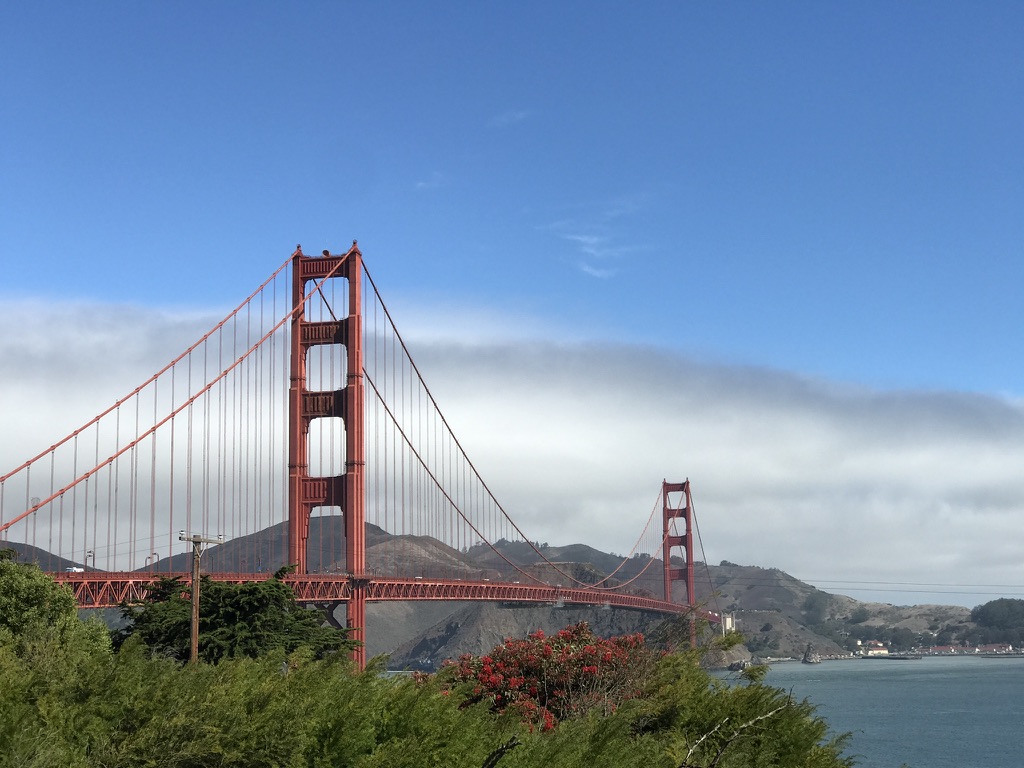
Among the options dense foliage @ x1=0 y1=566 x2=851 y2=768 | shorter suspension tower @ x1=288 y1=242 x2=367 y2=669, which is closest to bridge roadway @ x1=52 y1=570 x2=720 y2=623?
shorter suspension tower @ x1=288 y1=242 x2=367 y2=669

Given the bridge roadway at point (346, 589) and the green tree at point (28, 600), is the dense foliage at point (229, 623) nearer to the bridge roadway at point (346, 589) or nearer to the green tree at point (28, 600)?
the green tree at point (28, 600)

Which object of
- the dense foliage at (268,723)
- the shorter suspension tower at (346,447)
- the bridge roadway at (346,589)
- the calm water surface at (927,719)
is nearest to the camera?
the dense foliage at (268,723)

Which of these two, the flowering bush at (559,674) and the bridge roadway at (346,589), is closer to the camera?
the flowering bush at (559,674)

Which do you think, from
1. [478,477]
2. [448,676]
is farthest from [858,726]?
[448,676]

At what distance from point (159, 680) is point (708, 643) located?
14.3m

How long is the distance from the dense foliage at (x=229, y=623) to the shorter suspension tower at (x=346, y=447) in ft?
79.5

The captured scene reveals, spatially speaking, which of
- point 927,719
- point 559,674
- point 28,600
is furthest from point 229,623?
point 927,719

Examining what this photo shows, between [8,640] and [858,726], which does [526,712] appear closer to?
[8,640]

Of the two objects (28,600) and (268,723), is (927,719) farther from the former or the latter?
(268,723)

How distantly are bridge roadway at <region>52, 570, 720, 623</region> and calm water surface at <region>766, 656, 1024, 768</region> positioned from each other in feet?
46.6

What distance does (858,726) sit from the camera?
9131cm

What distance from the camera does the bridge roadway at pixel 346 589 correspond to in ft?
160

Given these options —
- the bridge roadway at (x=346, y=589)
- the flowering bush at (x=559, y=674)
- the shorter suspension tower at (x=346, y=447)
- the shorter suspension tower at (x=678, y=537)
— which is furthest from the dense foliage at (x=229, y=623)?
the shorter suspension tower at (x=678, y=537)

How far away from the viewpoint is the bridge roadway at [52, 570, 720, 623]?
4881 cm
